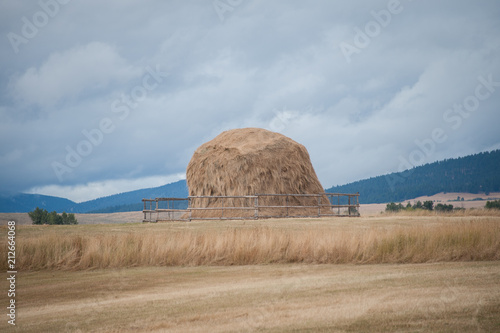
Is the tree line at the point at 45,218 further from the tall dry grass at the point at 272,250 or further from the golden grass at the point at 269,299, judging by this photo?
the golden grass at the point at 269,299

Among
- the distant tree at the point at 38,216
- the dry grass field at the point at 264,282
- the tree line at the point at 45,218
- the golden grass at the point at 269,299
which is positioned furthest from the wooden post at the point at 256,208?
the tree line at the point at 45,218

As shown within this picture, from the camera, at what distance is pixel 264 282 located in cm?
1172

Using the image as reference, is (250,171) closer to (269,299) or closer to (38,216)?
(269,299)

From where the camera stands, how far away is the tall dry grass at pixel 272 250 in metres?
14.8

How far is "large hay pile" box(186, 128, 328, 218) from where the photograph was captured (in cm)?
3288

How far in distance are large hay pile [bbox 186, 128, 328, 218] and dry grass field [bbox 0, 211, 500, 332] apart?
52.0ft

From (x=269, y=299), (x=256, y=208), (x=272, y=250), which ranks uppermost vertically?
(x=256, y=208)

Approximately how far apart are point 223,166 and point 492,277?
2400 centimetres

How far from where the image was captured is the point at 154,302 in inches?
388

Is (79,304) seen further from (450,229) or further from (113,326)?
(450,229)

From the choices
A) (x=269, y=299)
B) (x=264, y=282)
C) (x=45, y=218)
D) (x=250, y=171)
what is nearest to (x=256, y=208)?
(x=250, y=171)

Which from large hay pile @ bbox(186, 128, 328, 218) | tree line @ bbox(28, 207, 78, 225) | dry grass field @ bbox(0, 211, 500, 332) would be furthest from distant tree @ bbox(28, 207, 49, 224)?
dry grass field @ bbox(0, 211, 500, 332)

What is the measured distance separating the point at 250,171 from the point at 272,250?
17.8 meters

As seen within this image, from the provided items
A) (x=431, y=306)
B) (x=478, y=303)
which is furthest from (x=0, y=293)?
(x=478, y=303)
